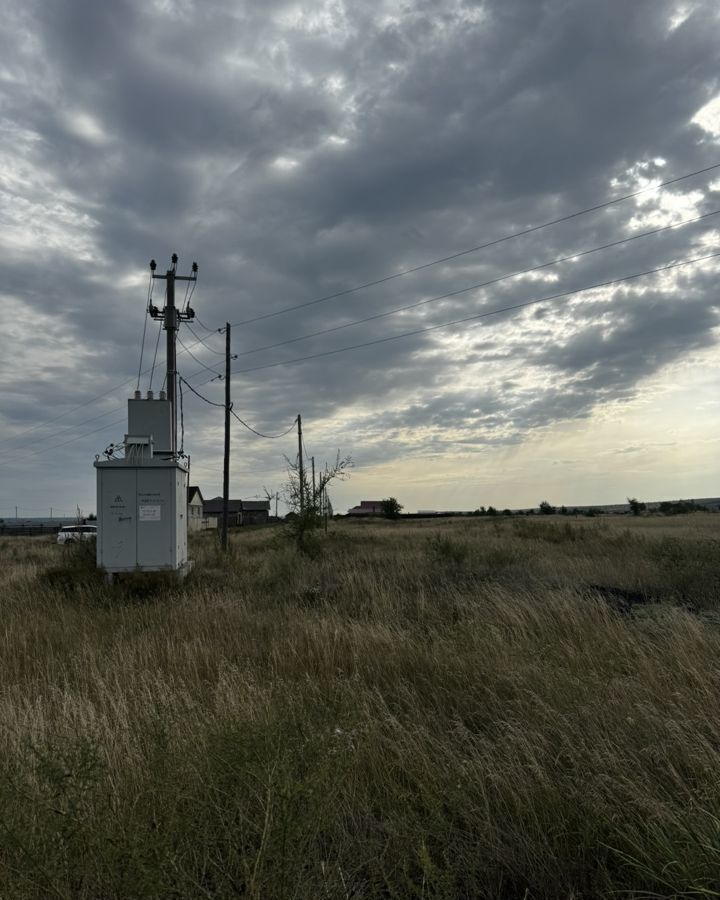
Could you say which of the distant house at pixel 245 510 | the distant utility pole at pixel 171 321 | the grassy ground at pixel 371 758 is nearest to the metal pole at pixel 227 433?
the distant utility pole at pixel 171 321

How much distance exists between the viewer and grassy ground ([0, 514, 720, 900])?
2285 mm

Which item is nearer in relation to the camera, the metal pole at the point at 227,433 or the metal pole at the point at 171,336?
the metal pole at the point at 171,336

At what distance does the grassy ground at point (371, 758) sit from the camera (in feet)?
7.50

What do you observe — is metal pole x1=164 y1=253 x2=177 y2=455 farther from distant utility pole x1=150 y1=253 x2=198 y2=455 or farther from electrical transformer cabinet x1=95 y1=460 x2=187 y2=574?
electrical transformer cabinet x1=95 y1=460 x2=187 y2=574

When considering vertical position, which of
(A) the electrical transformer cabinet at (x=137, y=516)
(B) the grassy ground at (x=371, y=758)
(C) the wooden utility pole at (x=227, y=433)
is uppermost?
(C) the wooden utility pole at (x=227, y=433)

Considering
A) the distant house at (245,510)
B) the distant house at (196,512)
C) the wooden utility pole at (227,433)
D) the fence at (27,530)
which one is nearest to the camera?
the wooden utility pole at (227,433)

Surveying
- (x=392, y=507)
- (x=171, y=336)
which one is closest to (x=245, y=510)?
(x=392, y=507)

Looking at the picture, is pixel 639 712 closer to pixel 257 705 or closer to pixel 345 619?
pixel 257 705

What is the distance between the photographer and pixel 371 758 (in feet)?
11.4

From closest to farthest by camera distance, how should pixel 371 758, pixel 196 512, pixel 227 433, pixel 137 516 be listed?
1. pixel 371 758
2. pixel 137 516
3. pixel 227 433
4. pixel 196 512

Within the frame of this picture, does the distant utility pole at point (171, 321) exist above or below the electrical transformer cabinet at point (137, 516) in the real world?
above

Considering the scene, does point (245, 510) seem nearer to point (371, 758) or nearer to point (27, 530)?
point (27, 530)

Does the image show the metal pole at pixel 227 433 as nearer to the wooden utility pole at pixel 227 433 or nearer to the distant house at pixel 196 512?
the wooden utility pole at pixel 227 433

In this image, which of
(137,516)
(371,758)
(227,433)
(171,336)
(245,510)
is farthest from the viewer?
(245,510)
